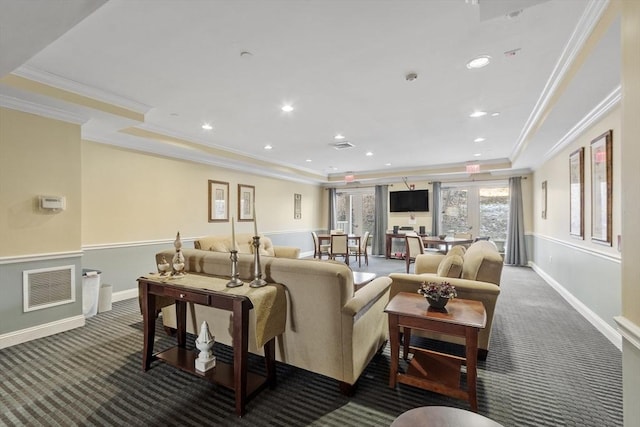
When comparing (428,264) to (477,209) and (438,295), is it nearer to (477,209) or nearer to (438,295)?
(438,295)

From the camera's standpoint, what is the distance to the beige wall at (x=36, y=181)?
2.89 metres

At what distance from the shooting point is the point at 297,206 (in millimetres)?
8859

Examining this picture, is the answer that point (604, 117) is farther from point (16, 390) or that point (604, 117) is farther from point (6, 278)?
point (6, 278)


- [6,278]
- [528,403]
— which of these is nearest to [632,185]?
[528,403]

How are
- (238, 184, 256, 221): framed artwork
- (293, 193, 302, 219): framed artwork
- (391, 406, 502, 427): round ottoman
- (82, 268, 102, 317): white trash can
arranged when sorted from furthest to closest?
(293, 193, 302, 219): framed artwork
(238, 184, 256, 221): framed artwork
(82, 268, 102, 317): white trash can
(391, 406, 502, 427): round ottoman

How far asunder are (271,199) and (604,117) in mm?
6430

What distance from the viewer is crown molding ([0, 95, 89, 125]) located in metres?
2.83

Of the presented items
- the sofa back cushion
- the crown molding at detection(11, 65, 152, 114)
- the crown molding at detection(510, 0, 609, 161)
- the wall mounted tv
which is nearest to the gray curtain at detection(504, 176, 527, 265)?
the wall mounted tv

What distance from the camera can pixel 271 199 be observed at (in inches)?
306

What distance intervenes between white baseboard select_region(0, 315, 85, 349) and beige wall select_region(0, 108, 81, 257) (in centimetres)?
80

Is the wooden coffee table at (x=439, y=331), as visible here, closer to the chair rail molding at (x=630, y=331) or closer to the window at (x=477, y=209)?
the chair rail molding at (x=630, y=331)

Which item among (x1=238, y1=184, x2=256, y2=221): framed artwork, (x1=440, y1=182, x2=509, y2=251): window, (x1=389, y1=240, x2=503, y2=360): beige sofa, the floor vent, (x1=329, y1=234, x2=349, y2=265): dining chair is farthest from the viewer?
(x1=440, y1=182, x2=509, y2=251): window

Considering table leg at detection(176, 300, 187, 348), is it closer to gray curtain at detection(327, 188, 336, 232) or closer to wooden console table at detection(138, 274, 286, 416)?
wooden console table at detection(138, 274, 286, 416)

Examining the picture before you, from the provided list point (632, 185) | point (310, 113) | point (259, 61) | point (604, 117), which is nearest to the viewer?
point (632, 185)
